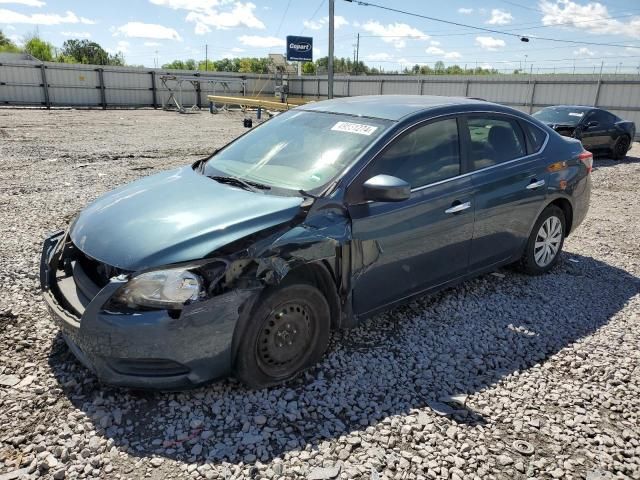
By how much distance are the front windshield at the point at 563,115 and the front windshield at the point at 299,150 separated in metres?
10.5

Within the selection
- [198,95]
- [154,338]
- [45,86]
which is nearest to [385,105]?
[154,338]

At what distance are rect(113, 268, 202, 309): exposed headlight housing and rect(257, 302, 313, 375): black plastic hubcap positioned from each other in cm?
52

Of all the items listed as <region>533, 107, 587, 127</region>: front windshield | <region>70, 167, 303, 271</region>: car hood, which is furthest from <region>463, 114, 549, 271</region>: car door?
<region>533, 107, 587, 127</region>: front windshield

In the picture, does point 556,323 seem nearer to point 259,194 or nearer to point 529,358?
point 529,358

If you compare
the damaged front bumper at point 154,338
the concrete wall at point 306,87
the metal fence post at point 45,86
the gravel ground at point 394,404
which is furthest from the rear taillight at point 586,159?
the metal fence post at point 45,86

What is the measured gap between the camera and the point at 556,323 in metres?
4.00

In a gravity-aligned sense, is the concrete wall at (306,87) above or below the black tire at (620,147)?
above

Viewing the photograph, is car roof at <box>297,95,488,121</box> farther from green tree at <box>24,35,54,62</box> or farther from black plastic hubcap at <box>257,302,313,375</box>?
green tree at <box>24,35,54,62</box>

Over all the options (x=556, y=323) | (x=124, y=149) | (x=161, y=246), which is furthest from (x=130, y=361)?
(x=124, y=149)

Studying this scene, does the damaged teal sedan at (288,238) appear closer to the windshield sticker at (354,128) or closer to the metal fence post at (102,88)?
the windshield sticker at (354,128)

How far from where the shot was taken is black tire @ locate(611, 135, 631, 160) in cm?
1340

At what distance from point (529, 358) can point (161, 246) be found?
8.49ft

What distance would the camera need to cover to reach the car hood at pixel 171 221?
2654mm

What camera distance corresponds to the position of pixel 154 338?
255 cm
